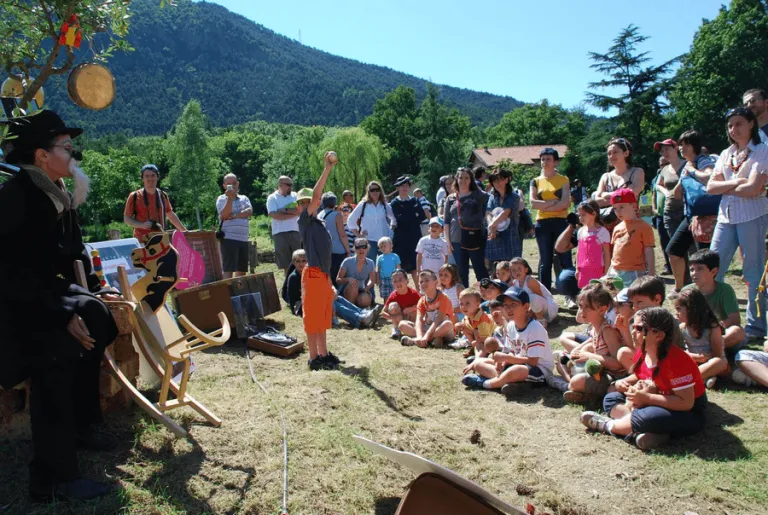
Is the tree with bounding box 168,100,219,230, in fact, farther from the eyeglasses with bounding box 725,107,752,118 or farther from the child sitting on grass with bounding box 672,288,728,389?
the child sitting on grass with bounding box 672,288,728,389

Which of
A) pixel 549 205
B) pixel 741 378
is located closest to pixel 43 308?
pixel 741 378

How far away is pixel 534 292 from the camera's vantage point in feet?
21.1

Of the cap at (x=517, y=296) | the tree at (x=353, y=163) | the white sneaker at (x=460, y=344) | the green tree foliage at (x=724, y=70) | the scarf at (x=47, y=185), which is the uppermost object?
the green tree foliage at (x=724, y=70)

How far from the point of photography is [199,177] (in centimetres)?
4812

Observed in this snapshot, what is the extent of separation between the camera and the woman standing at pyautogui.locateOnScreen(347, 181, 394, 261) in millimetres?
8930

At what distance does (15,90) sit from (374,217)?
234 inches

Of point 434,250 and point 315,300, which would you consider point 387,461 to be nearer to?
point 315,300

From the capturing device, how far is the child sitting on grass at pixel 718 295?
177 inches

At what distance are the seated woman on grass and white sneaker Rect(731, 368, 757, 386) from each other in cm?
93

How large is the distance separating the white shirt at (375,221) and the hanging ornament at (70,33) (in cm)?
586

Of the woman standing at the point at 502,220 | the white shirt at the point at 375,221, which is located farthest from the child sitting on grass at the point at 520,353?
the white shirt at the point at 375,221

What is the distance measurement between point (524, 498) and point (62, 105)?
13735cm

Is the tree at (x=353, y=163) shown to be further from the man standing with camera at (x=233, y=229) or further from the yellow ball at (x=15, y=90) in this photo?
the yellow ball at (x=15, y=90)

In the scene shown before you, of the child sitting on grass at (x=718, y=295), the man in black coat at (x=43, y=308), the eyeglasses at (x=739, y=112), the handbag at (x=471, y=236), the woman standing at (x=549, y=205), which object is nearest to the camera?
the man in black coat at (x=43, y=308)
